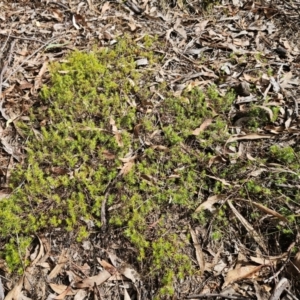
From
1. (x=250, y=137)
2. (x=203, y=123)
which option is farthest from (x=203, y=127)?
(x=250, y=137)

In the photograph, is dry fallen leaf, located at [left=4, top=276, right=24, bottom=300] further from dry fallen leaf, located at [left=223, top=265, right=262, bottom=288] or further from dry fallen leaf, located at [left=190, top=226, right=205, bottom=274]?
dry fallen leaf, located at [left=223, top=265, right=262, bottom=288]

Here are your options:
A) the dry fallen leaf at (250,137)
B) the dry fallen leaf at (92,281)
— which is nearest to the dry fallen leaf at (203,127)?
the dry fallen leaf at (250,137)

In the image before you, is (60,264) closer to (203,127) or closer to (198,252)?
(198,252)

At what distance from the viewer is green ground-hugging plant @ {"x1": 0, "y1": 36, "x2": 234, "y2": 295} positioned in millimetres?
2785

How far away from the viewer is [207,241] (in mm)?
2744

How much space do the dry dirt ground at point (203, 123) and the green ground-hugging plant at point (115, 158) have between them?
0.10 metres

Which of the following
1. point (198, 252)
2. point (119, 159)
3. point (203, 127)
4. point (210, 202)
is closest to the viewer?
point (198, 252)

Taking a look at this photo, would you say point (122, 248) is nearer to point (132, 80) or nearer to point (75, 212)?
point (75, 212)

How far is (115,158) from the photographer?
314cm

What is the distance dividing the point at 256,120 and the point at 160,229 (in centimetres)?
124

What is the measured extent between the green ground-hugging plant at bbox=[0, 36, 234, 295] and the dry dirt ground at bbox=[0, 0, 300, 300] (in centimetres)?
10

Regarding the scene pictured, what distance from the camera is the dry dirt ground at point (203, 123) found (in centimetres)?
261

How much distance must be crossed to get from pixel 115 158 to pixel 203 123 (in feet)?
2.54

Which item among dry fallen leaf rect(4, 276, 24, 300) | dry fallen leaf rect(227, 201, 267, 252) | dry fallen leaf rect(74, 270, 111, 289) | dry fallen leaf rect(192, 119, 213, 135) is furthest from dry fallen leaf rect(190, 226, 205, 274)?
dry fallen leaf rect(4, 276, 24, 300)
